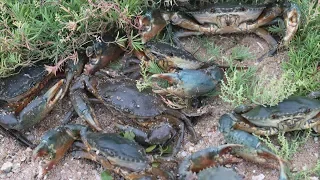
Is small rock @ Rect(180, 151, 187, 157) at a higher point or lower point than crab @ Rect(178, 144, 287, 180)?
lower

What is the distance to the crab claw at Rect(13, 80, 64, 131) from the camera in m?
3.98

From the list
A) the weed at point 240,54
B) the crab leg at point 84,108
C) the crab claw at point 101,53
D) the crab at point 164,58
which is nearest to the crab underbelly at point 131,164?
the crab leg at point 84,108

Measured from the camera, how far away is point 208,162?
3.60 m

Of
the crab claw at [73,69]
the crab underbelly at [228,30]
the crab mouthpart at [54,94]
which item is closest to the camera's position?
the crab mouthpart at [54,94]

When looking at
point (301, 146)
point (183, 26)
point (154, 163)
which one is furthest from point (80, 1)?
point (301, 146)

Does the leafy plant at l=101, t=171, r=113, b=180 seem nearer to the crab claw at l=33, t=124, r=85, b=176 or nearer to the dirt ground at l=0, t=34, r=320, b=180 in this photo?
the dirt ground at l=0, t=34, r=320, b=180

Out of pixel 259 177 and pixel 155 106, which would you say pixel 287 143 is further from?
pixel 155 106

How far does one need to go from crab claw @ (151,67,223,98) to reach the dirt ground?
0.82 feet

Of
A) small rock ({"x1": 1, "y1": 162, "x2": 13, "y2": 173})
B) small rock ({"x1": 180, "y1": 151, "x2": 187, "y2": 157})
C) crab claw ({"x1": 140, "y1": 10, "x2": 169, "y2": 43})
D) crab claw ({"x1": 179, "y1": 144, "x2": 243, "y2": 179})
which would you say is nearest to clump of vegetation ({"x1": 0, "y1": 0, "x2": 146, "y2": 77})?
crab claw ({"x1": 140, "y1": 10, "x2": 169, "y2": 43})

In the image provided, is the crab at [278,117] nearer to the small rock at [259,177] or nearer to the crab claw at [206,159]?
the crab claw at [206,159]

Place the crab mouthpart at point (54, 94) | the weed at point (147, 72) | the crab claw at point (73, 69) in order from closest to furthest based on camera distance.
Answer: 1. the weed at point (147, 72)
2. the crab mouthpart at point (54, 94)
3. the crab claw at point (73, 69)

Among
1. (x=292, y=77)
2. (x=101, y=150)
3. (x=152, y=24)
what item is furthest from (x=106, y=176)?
(x=292, y=77)

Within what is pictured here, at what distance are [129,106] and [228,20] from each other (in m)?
1.19

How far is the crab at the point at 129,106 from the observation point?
388cm
